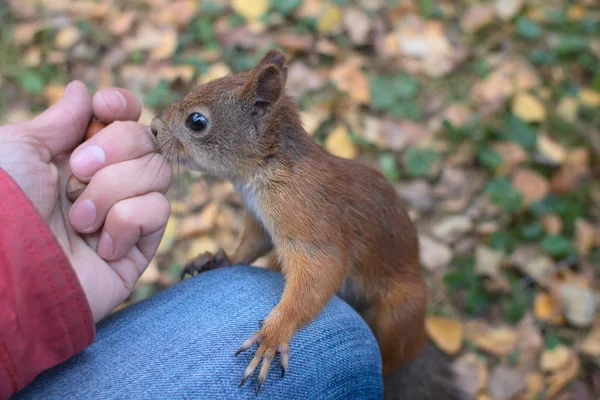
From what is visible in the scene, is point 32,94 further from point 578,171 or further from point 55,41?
point 578,171

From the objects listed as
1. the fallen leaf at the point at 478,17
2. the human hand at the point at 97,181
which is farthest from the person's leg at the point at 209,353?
→ the fallen leaf at the point at 478,17

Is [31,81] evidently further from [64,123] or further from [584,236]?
[584,236]

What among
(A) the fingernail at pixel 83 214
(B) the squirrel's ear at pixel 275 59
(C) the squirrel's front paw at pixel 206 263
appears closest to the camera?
(A) the fingernail at pixel 83 214

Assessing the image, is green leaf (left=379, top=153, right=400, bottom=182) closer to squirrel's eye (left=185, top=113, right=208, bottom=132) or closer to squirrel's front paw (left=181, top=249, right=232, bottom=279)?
squirrel's front paw (left=181, top=249, right=232, bottom=279)

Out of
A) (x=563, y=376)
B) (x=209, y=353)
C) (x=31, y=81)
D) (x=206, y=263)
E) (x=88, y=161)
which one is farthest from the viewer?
(x=31, y=81)

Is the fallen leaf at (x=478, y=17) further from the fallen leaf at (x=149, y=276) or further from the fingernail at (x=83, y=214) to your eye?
the fingernail at (x=83, y=214)

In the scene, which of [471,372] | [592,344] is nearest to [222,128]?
[471,372]
